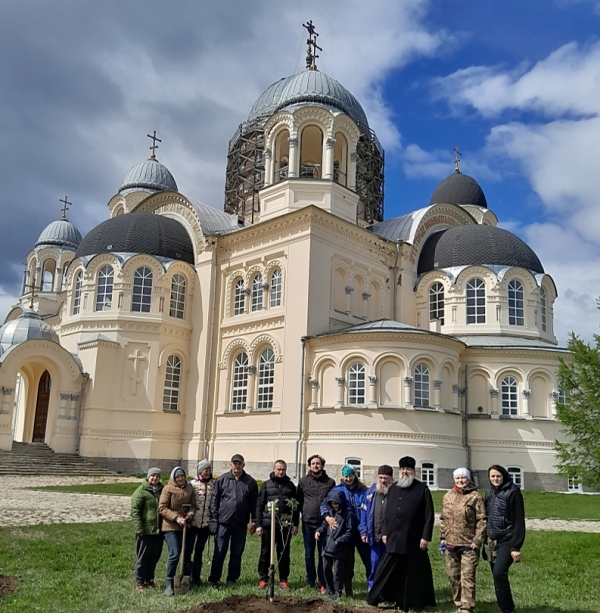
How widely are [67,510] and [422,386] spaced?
12.6 meters

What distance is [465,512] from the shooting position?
7355 mm

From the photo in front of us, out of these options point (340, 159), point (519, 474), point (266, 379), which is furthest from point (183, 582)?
point (340, 159)

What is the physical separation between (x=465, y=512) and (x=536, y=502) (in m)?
13.5

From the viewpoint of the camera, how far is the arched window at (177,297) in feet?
94.4

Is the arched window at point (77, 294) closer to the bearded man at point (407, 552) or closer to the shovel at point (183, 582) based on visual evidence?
the shovel at point (183, 582)

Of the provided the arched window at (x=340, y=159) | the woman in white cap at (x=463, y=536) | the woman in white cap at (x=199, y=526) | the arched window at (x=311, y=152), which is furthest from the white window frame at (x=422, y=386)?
the woman in white cap at (x=463, y=536)

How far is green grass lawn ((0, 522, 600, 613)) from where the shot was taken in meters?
7.48

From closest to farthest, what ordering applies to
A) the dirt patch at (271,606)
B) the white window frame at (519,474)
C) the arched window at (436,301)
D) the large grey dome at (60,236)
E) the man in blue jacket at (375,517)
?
1. the dirt patch at (271,606)
2. the man in blue jacket at (375,517)
3. the white window frame at (519,474)
4. the arched window at (436,301)
5. the large grey dome at (60,236)

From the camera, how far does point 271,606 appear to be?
688 cm

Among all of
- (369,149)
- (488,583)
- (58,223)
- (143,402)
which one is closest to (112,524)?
(488,583)

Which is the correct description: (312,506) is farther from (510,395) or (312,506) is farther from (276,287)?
(276,287)

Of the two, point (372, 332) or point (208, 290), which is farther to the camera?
point (208, 290)

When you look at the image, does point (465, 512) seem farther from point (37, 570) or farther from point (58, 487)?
point (58, 487)

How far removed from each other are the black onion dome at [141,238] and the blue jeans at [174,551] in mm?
21604
